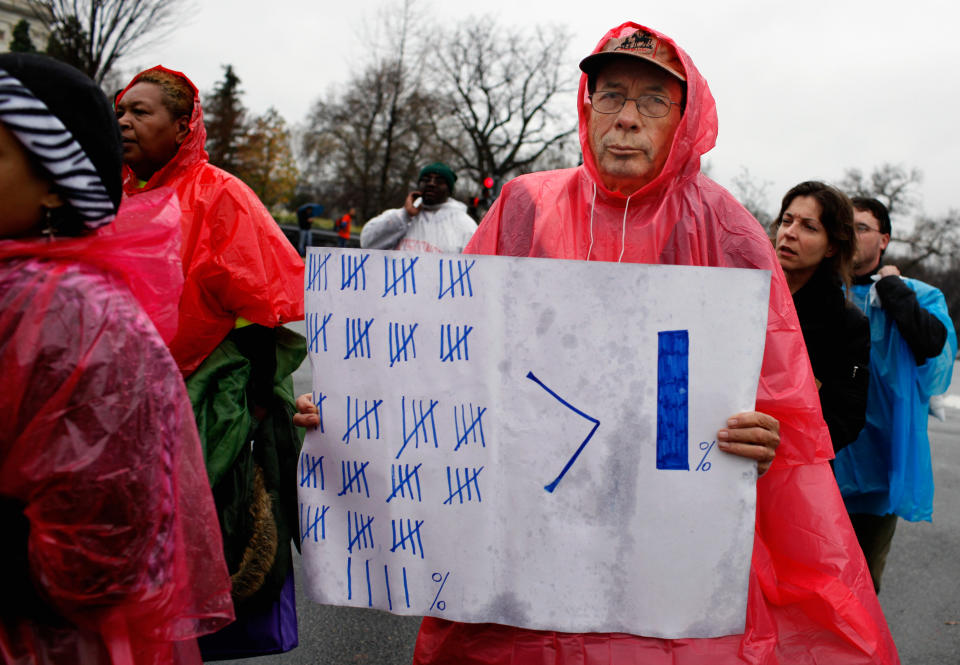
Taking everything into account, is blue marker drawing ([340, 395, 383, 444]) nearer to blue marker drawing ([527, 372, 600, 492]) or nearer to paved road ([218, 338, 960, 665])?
blue marker drawing ([527, 372, 600, 492])

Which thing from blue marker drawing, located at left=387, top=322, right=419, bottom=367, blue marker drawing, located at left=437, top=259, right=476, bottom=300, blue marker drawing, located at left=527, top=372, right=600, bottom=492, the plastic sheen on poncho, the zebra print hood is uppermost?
the zebra print hood

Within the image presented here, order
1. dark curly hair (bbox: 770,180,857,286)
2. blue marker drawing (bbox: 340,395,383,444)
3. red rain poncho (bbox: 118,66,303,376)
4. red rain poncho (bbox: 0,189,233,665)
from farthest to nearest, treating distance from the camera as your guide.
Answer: dark curly hair (bbox: 770,180,857,286)
red rain poncho (bbox: 118,66,303,376)
blue marker drawing (bbox: 340,395,383,444)
red rain poncho (bbox: 0,189,233,665)

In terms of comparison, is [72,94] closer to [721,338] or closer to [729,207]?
[721,338]

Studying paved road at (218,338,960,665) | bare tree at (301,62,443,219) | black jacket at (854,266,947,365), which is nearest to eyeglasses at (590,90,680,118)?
black jacket at (854,266,947,365)

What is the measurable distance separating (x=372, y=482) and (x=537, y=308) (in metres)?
0.52

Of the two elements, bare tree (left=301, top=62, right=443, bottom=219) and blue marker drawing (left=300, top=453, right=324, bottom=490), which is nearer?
blue marker drawing (left=300, top=453, right=324, bottom=490)

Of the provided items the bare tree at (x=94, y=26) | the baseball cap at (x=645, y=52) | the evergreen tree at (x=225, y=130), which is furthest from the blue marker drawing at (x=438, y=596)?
the evergreen tree at (x=225, y=130)

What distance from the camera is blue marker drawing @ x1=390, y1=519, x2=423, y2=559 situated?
1651 millimetres

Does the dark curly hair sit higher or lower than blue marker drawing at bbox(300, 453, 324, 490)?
higher

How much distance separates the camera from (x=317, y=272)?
1.71 metres

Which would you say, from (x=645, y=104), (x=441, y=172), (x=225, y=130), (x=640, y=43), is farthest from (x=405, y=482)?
(x=225, y=130)

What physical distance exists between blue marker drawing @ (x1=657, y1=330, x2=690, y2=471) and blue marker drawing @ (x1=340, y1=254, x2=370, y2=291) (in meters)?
0.65

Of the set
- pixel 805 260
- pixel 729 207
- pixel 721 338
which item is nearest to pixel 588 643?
pixel 721 338

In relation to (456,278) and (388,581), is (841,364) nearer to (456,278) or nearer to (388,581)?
(456,278)
